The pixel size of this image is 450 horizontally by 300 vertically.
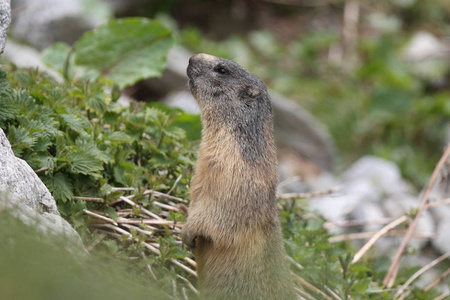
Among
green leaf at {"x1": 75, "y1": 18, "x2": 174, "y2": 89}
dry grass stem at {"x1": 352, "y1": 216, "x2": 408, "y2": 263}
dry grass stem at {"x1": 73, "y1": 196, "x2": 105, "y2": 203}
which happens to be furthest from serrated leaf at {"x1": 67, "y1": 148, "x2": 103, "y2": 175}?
dry grass stem at {"x1": 352, "y1": 216, "x2": 408, "y2": 263}

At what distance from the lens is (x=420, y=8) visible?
44.2 feet

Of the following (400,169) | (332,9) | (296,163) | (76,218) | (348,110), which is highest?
(332,9)

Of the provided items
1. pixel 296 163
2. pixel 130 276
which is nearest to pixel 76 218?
pixel 130 276

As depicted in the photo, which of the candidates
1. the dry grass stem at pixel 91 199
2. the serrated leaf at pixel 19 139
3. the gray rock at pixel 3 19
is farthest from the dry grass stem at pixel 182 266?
the gray rock at pixel 3 19

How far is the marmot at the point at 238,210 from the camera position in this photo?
3.67 metres

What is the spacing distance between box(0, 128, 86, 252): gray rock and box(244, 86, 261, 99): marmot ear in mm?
1580

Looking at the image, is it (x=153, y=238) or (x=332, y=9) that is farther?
(x=332, y=9)

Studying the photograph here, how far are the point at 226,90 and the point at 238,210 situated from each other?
98cm

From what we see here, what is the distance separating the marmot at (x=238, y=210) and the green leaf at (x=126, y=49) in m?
1.62

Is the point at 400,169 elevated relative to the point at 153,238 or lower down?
elevated

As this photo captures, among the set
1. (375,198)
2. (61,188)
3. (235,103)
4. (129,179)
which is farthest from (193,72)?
(375,198)

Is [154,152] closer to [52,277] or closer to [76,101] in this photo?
[76,101]

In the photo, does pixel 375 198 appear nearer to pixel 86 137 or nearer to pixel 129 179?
pixel 129 179

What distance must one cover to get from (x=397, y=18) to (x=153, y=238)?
1113 centimetres
